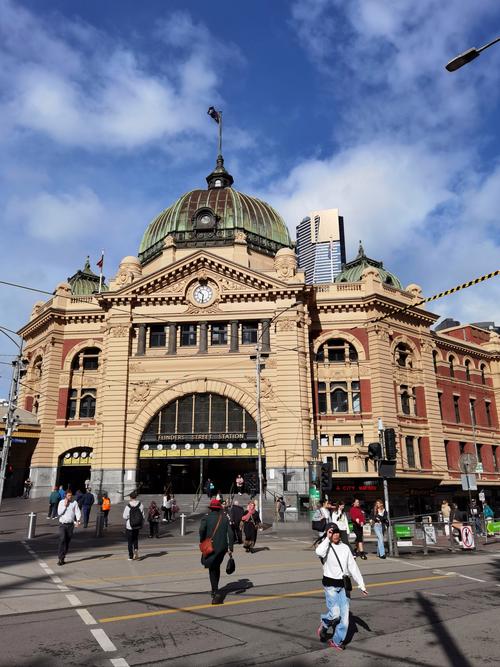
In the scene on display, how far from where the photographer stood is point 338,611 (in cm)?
812

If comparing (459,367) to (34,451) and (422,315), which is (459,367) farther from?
(34,451)

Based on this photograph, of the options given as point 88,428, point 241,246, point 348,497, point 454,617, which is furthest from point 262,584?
point 241,246

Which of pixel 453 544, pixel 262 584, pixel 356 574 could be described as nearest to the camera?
pixel 356 574

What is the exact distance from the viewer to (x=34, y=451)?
4534 centimetres

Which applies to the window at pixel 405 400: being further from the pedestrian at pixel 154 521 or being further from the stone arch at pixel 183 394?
the pedestrian at pixel 154 521

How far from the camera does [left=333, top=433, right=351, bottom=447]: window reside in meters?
43.3

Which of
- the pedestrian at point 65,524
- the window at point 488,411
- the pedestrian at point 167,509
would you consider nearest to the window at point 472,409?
the window at point 488,411

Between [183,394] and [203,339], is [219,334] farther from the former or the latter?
[183,394]

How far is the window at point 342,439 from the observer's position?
4328 cm

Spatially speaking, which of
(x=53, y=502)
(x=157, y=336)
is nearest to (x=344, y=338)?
(x=157, y=336)

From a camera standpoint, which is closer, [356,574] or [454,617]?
[356,574]

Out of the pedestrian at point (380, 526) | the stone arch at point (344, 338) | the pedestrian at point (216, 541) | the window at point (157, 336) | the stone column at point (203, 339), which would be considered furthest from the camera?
the stone arch at point (344, 338)

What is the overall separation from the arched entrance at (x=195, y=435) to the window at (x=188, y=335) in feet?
14.5

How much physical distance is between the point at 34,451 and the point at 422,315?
1419 inches
